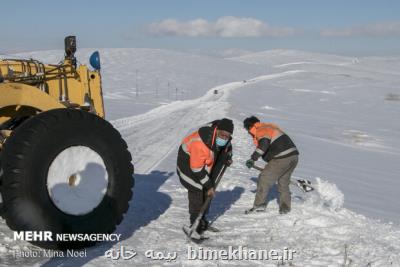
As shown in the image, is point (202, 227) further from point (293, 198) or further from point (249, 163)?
point (293, 198)

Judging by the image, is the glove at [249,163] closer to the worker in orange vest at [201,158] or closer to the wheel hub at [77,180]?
Answer: the worker in orange vest at [201,158]

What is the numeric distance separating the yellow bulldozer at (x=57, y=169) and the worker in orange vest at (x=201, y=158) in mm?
921

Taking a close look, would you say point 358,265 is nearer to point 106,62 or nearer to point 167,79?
point 167,79

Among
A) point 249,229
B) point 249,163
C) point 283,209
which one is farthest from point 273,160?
point 249,229

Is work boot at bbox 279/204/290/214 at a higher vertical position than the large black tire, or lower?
lower

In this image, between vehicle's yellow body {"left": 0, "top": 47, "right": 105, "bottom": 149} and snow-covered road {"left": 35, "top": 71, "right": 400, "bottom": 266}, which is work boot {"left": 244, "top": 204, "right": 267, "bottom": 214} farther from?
vehicle's yellow body {"left": 0, "top": 47, "right": 105, "bottom": 149}

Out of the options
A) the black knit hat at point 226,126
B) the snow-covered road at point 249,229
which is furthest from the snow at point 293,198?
the black knit hat at point 226,126

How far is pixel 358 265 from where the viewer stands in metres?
4.77

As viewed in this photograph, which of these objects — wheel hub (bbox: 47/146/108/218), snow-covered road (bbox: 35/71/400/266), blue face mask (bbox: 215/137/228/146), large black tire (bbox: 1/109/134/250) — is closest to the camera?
large black tire (bbox: 1/109/134/250)

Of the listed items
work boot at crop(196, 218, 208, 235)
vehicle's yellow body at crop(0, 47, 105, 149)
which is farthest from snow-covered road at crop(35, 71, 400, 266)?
vehicle's yellow body at crop(0, 47, 105, 149)

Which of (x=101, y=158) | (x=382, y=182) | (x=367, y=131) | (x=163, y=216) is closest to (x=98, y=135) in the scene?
(x=101, y=158)

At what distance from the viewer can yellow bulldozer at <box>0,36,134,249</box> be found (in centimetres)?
399

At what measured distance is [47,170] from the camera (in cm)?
419

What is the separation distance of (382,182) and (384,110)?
24.3 metres
